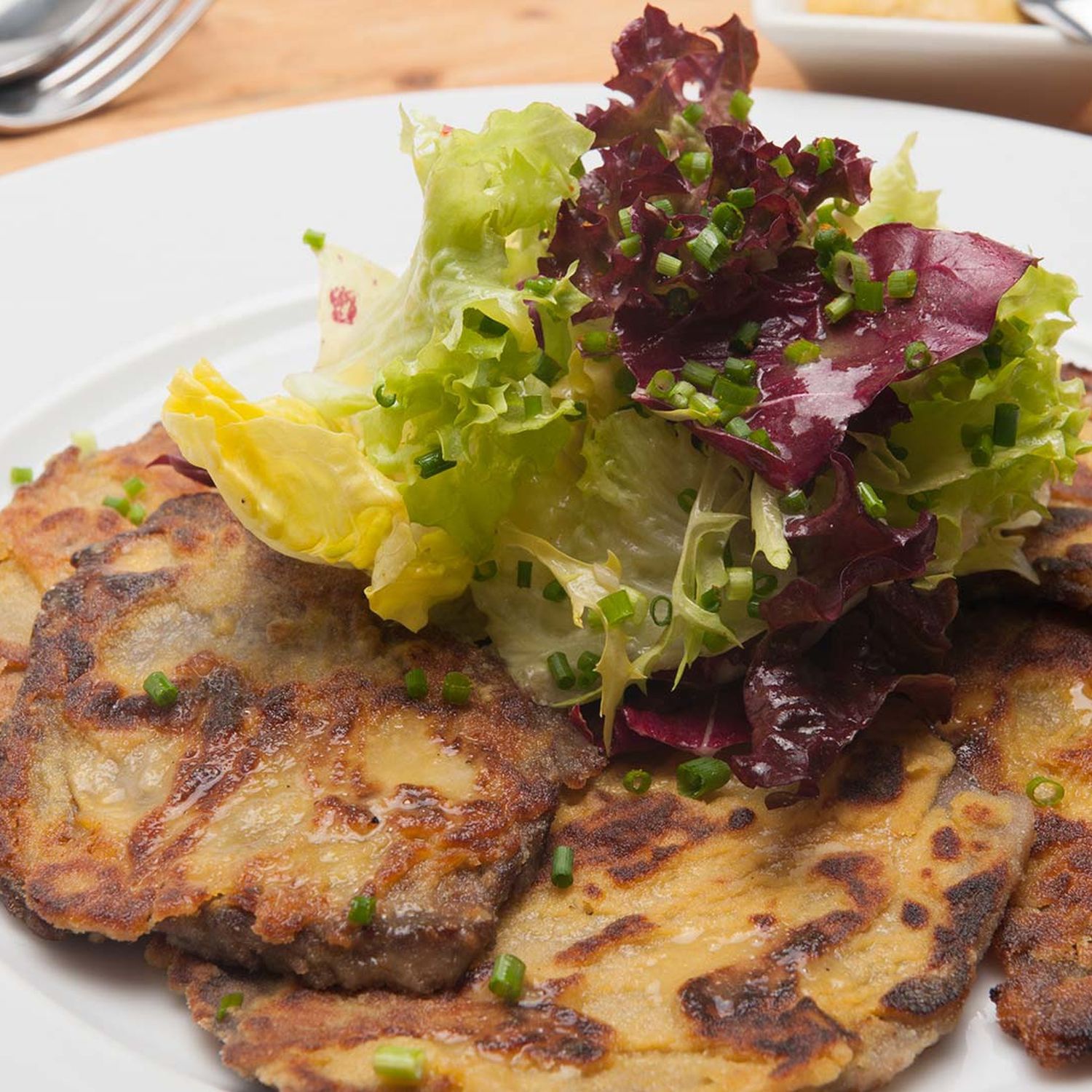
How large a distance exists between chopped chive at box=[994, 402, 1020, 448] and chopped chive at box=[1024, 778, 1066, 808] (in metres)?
0.96

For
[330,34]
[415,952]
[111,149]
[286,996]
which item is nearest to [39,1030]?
[286,996]

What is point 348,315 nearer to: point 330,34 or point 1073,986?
point 1073,986

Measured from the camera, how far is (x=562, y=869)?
3.45 meters

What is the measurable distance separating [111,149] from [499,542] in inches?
154

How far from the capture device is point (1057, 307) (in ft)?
12.6

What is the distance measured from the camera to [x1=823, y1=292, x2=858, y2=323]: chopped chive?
12.1 ft

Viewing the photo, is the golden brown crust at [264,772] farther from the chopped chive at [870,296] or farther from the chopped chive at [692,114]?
the chopped chive at [692,114]

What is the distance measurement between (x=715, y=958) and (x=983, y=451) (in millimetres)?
1607

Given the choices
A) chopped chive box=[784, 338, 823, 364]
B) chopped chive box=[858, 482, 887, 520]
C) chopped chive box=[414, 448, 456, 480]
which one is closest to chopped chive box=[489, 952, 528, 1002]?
chopped chive box=[414, 448, 456, 480]

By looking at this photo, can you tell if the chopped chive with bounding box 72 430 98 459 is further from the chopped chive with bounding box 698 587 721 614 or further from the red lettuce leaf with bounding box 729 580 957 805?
the red lettuce leaf with bounding box 729 580 957 805

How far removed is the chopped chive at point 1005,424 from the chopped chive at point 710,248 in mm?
924

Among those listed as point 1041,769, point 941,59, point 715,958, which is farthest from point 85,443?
point 941,59

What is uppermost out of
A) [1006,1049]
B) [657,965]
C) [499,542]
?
[499,542]

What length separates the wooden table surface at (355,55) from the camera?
26.5ft
